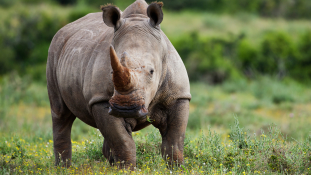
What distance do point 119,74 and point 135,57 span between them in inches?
16.8

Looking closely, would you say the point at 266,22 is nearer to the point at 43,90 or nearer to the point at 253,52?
the point at 253,52

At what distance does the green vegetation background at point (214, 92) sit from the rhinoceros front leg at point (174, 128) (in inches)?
6.7

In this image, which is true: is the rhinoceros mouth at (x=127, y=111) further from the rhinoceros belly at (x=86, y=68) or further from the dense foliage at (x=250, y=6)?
the dense foliage at (x=250, y=6)

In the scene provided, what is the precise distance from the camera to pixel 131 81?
146 inches

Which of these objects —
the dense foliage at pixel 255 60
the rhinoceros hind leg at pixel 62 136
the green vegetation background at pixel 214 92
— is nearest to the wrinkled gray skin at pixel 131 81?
the green vegetation background at pixel 214 92

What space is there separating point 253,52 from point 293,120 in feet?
27.9

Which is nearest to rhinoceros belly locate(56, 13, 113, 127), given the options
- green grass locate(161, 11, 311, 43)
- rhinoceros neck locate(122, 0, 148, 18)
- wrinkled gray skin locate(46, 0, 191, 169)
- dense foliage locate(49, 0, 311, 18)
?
wrinkled gray skin locate(46, 0, 191, 169)

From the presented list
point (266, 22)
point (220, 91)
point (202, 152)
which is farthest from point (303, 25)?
point (202, 152)

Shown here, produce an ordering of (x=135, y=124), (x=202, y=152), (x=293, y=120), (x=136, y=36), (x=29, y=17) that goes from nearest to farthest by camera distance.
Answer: (x=136, y=36) < (x=135, y=124) < (x=202, y=152) < (x=293, y=120) < (x=29, y=17)

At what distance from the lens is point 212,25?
26938mm

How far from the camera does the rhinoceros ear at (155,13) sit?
168 inches

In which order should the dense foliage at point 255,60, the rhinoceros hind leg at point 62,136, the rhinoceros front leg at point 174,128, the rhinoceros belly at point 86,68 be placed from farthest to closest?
the dense foliage at point 255,60
the rhinoceros hind leg at point 62,136
the rhinoceros front leg at point 174,128
the rhinoceros belly at point 86,68

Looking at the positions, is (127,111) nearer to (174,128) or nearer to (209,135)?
(174,128)

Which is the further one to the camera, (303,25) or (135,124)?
(303,25)
